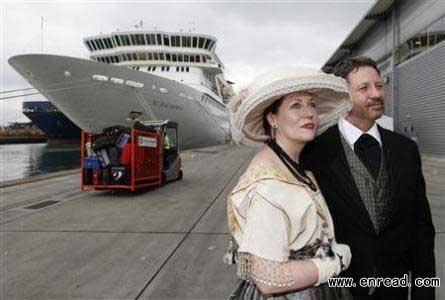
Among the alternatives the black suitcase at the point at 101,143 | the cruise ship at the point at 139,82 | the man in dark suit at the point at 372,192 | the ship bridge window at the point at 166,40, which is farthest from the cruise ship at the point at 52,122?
the man in dark suit at the point at 372,192

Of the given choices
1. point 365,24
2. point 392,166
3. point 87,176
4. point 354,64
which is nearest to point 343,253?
point 392,166

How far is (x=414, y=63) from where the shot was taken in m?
23.9

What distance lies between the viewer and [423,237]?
208 cm

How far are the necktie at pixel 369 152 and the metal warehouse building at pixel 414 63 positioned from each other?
62.4 ft

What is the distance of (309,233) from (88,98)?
24209 mm

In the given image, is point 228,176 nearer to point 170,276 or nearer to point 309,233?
point 170,276

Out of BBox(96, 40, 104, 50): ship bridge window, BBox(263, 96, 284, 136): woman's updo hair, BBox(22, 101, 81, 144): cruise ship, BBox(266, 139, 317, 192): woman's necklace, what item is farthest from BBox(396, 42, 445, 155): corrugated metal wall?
BBox(22, 101, 81, 144): cruise ship

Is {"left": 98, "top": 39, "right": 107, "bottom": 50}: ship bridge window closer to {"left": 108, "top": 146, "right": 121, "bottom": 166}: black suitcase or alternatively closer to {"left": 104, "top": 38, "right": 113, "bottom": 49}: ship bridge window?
{"left": 104, "top": 38, "right": 113, "bottom": 49}: ship bridge window

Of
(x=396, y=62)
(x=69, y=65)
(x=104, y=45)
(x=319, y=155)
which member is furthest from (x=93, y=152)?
(x=104, y=45)

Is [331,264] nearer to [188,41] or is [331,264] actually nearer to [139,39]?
[139,39]

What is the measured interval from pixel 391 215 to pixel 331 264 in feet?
1.81

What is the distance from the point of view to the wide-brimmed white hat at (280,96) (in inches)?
67.6

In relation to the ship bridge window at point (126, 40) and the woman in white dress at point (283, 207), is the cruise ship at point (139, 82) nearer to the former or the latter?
the ship bridge window at point (126, 40)

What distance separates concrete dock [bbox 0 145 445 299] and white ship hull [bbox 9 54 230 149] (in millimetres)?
14350
